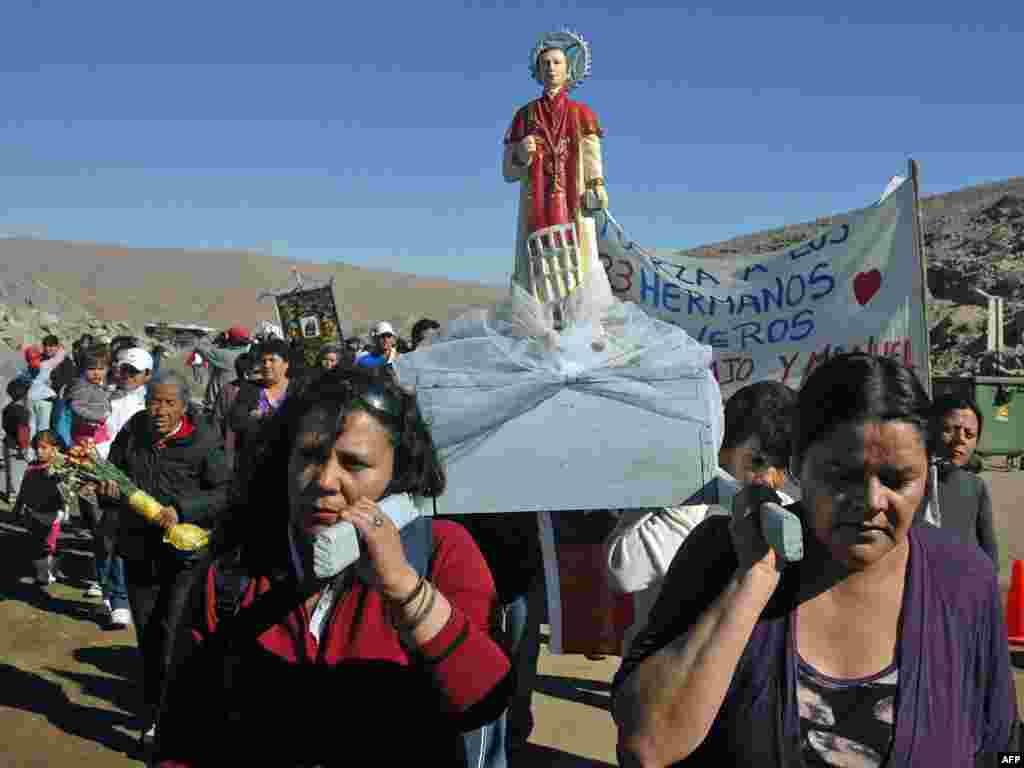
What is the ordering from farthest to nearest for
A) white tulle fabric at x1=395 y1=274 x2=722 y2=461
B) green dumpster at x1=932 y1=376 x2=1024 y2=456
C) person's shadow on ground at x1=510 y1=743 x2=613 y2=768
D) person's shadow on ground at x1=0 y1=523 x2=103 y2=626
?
green dumpster at x1=932 y1=376 x2=1024 y2=456
person's shadow on ground at x1=0 y1=523 x2=103 y2=626
person's shadow on ground at x1=510 y1=743 x2=613 y2=768
white tulle fabric at x1=395 y1=274 x2=722 y2=461

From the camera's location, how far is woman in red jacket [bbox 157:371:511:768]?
6.04ft

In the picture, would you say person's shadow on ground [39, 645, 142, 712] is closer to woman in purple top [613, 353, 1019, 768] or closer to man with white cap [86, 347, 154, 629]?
man with white cap [86, 347, 154, 629]

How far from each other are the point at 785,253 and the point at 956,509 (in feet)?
8.59

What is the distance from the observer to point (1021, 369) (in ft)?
56.8

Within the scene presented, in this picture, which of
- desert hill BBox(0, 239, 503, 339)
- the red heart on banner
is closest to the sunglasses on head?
the red heart on banner

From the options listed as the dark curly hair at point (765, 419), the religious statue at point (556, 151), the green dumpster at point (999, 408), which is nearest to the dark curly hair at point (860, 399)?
the dark curly hair at point (765, 419)

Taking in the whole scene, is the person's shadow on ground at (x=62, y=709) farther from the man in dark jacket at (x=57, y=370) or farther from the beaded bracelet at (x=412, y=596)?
the man in dark jacket at (x=57, y=370)

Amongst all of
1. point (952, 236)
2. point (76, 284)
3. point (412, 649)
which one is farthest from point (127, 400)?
point (76, 284)

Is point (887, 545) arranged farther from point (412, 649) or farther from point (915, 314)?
point (915, 314)

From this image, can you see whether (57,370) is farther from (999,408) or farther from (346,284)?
(346,284)

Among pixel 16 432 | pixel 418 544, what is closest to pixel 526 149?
pixel 418 544

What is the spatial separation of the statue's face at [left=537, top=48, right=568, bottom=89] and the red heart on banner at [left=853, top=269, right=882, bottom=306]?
2.36 meters

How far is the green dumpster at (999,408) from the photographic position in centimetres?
1392

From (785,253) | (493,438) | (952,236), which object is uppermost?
(952,236)
